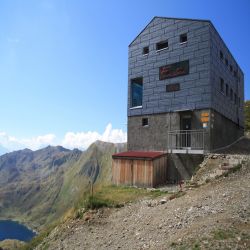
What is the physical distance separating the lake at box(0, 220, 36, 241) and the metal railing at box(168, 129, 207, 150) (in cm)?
12094

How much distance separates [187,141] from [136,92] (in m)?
7.44

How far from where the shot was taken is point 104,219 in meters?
12.5

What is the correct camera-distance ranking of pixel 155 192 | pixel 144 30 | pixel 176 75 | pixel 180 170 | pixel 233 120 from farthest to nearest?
pixel 233 120 < pixel 144 30 < pixel 176 75 < pixel 180 170 < pixel 155 192

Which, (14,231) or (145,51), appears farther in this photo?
(14,231)

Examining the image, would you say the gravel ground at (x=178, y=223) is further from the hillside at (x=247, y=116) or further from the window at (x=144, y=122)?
the hillside at (x=247, y=116)

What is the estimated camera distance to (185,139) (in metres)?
20.4

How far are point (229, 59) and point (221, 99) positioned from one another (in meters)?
6.24

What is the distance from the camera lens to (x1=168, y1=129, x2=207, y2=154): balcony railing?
18984 millimetres

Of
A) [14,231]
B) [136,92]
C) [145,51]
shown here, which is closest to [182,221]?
[136,92]

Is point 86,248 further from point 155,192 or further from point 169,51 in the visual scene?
point 169,51

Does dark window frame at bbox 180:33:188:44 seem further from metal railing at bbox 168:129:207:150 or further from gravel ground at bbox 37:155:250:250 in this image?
gravel ground at bbox 37:155:250:250

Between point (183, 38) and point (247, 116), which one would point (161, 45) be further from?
point (247, 116)

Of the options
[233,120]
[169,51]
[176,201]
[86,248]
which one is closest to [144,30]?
[169,51]

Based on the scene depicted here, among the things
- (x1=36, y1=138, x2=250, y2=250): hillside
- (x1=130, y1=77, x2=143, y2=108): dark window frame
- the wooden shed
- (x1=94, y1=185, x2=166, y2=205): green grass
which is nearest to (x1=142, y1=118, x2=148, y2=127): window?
(x1=130, y1=77, x2=143, y2=108): dark window frame
